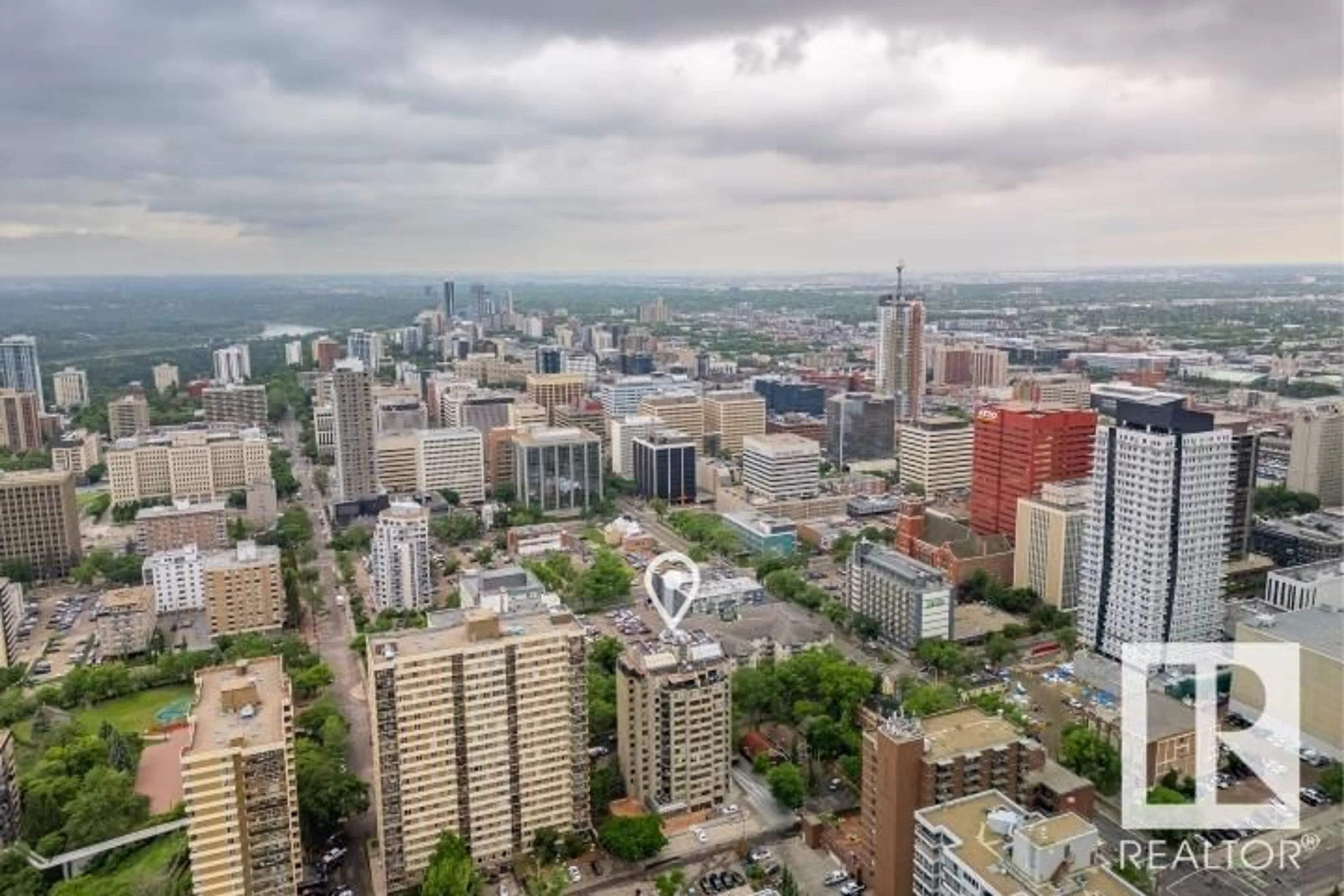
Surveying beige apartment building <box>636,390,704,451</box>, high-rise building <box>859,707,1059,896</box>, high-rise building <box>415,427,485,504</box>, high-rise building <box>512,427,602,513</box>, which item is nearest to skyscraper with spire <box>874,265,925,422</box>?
beige apartment building <box>636,390,704,451</box>

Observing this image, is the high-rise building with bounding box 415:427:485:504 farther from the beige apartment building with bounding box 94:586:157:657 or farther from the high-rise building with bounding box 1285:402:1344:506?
the high-rise building with bounding box 1285:402:1344:506

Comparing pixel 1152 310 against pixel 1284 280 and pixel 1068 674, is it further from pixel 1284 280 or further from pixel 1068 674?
pixel 1068 674

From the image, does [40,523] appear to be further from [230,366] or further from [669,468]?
[230,366]

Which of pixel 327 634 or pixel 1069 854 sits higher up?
pixel 1069 854

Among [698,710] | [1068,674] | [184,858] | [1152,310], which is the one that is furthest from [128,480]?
[1152,310]

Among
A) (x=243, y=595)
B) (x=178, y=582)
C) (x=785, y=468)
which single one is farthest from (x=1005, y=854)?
(x=785, y=468)

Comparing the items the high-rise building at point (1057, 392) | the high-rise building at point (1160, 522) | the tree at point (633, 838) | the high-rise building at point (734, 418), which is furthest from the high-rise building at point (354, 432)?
the high-rise building at point (1057, 392)
